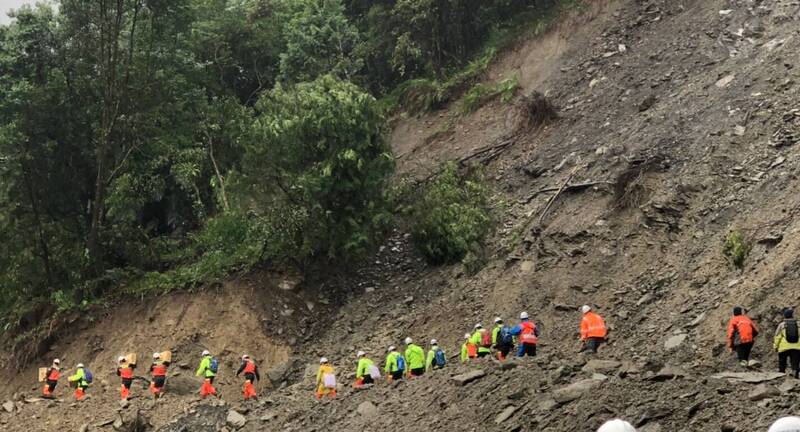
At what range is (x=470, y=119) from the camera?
99.1 feet

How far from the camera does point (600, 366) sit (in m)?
13.9

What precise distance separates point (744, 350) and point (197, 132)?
21008 millimetres

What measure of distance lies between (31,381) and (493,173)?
1482 cm

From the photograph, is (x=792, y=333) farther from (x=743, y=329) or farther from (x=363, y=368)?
(x=363, y=368)

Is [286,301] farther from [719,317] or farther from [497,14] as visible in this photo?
[497,14]

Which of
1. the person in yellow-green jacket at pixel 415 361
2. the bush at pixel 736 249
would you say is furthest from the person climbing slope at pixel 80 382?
the bush at pixel 736 249

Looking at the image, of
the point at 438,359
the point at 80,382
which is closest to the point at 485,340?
the point at 438,359

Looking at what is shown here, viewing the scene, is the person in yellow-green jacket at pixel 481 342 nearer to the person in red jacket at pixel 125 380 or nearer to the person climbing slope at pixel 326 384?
the person climbing slope at pixel 326 384

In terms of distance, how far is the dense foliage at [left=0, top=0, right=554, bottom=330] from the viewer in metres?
24.2

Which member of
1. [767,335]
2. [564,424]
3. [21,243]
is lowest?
[767,335]

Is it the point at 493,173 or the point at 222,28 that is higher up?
the point at 222,28

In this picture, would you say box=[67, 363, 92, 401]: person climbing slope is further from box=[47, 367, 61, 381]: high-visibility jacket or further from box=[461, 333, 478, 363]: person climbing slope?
box=[461, 333, 478, 363]: person climbing slope

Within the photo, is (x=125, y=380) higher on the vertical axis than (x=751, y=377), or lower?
higher

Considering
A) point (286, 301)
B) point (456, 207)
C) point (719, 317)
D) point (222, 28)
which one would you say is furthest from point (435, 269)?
point (222, 28)
